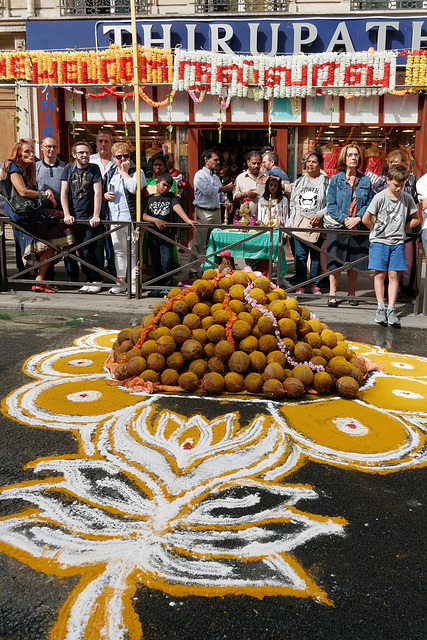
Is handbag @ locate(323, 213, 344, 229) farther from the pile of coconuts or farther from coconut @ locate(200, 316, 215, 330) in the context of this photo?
coconut @ locate(200, 316, 215, 330)

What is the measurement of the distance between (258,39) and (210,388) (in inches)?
455

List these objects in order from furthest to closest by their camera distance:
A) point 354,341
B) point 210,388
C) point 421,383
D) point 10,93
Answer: point 10,93, point 354,341, point 421,383, point 210,388

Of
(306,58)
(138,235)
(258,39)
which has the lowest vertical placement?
(138,235)

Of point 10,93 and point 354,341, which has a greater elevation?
point 10,93

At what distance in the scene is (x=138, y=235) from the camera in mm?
8273

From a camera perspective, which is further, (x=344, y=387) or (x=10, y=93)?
(x=10, y=93)

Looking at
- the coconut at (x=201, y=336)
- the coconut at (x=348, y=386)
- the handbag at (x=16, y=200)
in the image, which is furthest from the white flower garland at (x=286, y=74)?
the coconut at (x=348, y=386)

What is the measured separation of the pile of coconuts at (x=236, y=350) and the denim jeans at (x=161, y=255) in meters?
3.91

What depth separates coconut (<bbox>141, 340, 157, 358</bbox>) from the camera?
4.57m

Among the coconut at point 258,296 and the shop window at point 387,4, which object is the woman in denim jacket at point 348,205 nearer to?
the coconut at point 258,296

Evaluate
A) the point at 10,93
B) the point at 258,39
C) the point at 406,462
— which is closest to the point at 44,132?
the point at 10,93

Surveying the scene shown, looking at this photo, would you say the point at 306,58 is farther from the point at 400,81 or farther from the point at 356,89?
the point at 400,81

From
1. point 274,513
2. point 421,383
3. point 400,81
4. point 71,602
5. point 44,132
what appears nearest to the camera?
point 71,602

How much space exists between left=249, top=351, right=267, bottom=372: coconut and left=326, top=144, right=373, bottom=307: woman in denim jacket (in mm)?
3757
